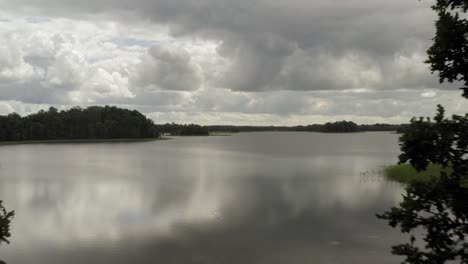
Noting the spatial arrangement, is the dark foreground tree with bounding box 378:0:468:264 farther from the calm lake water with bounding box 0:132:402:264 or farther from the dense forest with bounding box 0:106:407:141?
the dense forest with bounding box 0:106:407:141

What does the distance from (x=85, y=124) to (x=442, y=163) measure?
630 ft

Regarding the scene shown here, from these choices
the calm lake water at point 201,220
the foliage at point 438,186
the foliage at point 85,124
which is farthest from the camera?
the foliage at point 85,124

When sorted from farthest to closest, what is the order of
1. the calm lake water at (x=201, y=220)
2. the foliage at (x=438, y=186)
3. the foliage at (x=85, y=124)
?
the foliage at (x=85, y=124)
the calm lake water at (x=201, y=220)
the foliage at (x=438, y=186)

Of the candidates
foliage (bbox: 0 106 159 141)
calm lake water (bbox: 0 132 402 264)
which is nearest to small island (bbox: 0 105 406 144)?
foliage (bbox: 0 106 159 141)

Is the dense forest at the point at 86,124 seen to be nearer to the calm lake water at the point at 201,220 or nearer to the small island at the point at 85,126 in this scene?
the small island at the point at 85,126

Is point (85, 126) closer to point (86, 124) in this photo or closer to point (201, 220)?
point (86, 124)

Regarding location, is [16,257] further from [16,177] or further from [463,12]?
[16,177]

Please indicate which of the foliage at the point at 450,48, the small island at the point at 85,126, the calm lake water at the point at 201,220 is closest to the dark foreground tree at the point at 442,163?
the foliage at the point at 450,48

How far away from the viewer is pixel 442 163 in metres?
7.75

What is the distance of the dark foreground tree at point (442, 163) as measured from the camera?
769 cm

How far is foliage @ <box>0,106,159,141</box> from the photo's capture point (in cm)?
17012

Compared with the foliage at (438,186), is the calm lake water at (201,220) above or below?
below

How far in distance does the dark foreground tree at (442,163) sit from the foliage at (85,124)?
17650 centimetres

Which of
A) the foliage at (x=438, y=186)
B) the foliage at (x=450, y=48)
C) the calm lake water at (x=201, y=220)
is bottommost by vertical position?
the calm lake water at (x=201, y=220)
